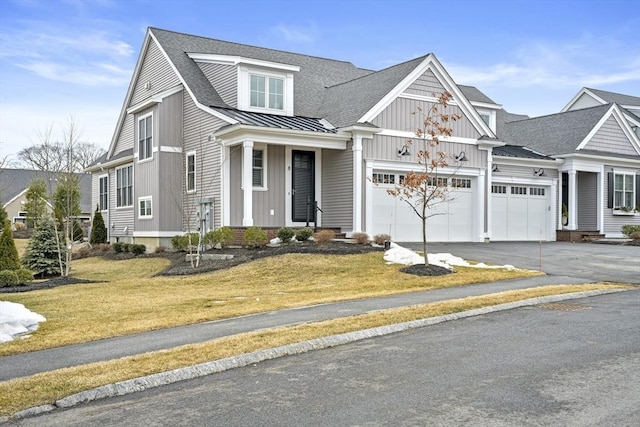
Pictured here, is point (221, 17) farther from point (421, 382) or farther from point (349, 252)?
point (421, 382)

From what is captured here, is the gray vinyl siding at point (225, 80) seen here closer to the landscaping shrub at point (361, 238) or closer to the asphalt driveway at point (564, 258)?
Answer: the landscaping shrub at point (361, 238)

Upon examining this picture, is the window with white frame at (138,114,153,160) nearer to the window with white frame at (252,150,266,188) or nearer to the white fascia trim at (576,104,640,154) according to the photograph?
the window with white frame at (252,150,266,188)

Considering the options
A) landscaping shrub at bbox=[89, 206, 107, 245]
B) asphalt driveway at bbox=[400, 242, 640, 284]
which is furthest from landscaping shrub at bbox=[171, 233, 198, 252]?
landscaping shrub at bbox=[89, 206, 107, 245]

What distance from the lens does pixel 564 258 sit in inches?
823

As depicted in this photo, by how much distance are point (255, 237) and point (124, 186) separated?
12.3 m

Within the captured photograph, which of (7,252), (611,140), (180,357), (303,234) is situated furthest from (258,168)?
(611,140)

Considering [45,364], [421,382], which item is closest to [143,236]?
[45,364]

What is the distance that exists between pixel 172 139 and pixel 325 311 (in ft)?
54.4

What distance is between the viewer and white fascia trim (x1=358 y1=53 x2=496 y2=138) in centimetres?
2391

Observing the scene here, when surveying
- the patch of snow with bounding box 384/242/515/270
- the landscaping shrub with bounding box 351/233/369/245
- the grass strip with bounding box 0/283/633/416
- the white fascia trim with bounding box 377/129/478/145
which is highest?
the white fascia trim with bounding box 377/129/478/145

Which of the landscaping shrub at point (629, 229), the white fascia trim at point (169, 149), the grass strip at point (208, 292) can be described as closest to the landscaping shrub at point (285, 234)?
the grass strip at point (208, 292)

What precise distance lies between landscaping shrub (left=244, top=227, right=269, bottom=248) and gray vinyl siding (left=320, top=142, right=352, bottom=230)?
382 cm

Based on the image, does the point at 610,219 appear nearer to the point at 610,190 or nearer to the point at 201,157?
the point at 610,190

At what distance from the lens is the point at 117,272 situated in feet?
76.2
